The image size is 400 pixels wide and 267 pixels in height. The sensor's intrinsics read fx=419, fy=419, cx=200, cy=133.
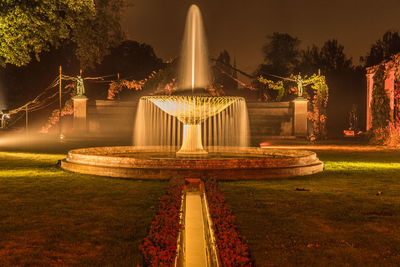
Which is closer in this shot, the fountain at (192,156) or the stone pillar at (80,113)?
the fountain at (192,156)

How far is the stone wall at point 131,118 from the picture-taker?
3081 centimetres

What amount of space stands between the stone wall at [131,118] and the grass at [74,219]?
20651 millimetres

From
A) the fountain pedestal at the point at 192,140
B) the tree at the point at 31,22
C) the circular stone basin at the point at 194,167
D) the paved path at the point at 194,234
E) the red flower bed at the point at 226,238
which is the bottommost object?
the paved path at the point at 194,234

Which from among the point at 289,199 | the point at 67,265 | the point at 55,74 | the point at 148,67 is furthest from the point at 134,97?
the point at 67,265

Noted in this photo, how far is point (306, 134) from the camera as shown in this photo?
29.5 metres

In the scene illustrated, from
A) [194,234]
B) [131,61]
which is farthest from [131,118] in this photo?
[194,234]

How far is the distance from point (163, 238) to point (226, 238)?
2.18 ft

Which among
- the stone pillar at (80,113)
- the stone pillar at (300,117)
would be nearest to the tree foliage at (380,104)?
the stone pillar at (300,117)

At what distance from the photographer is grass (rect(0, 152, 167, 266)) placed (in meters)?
4.64

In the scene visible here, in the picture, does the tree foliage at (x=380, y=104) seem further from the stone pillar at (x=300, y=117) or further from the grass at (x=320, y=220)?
the grass at (x=320, y=220)

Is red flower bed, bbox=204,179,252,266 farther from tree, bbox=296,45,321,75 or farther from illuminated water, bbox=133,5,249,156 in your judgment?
tree, bbox=296,45,321,75

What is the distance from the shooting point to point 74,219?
20.4 feet

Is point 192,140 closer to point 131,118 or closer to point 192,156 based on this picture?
point 192,156

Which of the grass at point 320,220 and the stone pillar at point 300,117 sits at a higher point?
the stone pillar at point 300,117
